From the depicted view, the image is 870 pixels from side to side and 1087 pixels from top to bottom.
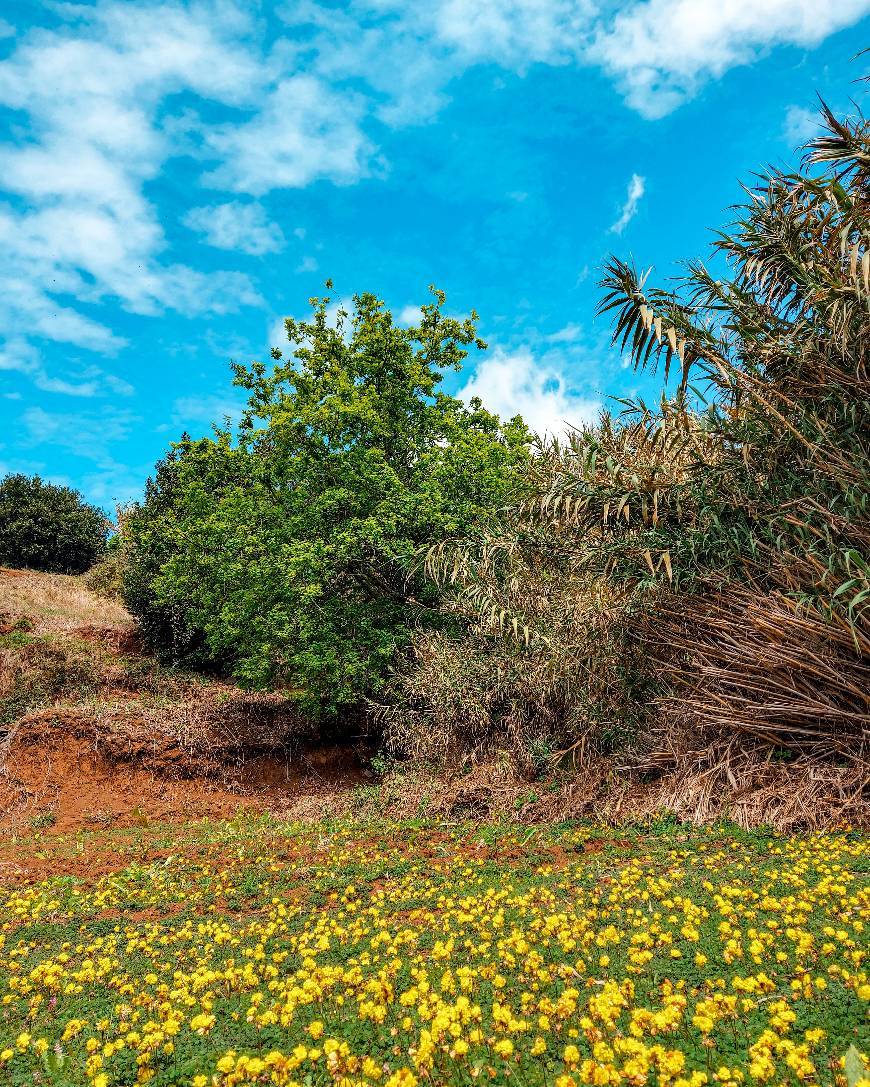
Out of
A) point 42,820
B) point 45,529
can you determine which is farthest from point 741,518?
point 45,529

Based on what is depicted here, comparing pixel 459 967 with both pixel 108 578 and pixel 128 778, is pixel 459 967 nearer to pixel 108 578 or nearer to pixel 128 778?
pixel 128 778

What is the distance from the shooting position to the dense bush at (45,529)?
3319 centimetres

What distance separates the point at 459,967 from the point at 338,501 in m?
11.4

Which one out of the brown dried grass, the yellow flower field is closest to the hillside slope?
the brown dried grass

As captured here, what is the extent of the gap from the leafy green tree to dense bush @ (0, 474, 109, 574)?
20.4 m

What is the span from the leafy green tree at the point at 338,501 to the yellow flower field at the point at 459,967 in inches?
264

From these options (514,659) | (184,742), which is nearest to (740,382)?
(514,659)

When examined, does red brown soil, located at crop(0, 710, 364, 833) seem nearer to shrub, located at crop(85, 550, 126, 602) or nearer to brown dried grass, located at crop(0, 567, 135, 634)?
brown dried grass, located at crop(0, 567, 135, 634)

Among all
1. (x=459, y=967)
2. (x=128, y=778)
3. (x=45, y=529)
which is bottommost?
(x=128, y=778)

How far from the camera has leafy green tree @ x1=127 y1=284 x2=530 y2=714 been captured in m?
14.5

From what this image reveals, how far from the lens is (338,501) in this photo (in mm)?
14828

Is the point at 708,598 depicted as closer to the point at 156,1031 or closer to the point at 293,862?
the point at 293,862

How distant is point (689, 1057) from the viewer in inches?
121

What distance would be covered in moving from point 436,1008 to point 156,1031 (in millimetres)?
1675
